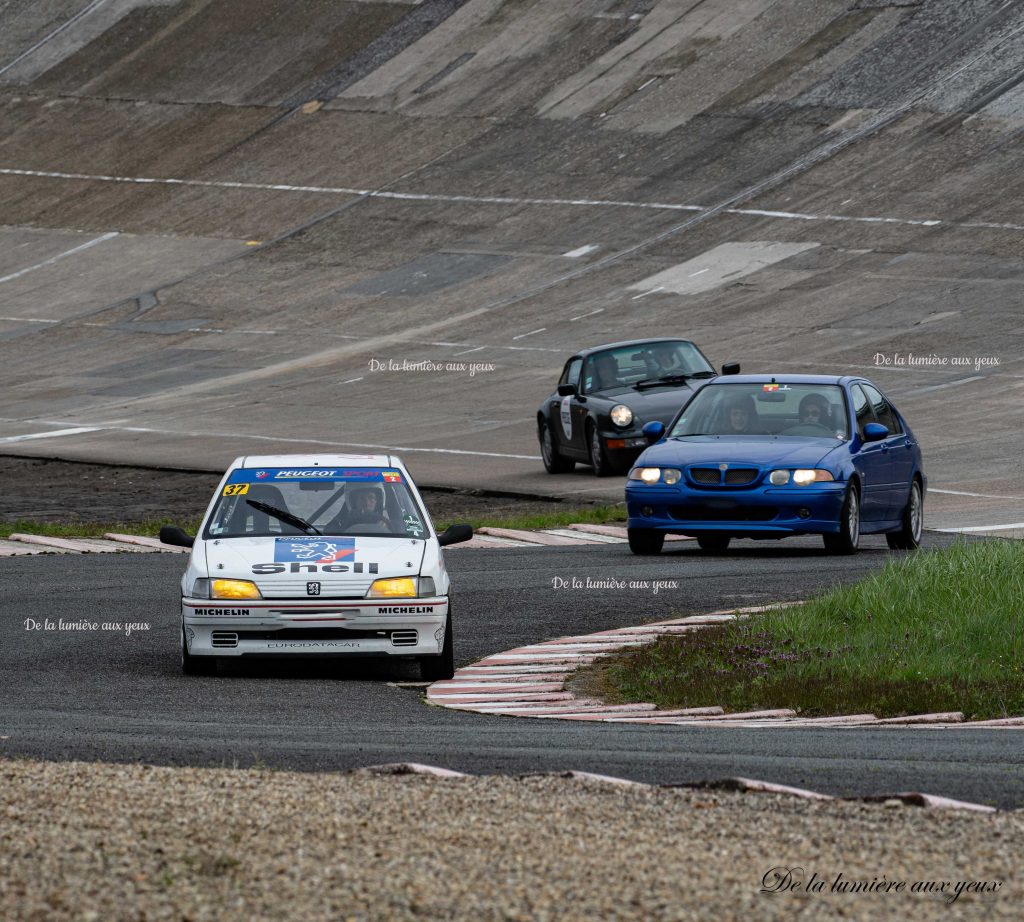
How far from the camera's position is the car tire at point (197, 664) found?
12.1 metres

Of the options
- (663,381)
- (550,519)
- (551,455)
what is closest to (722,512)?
(550,519)

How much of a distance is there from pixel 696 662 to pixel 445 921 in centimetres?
678

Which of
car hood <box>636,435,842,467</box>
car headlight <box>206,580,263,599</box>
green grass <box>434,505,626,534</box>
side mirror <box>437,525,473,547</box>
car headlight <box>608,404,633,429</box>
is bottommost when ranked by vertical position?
green grass <box>434,505,626,534</box>

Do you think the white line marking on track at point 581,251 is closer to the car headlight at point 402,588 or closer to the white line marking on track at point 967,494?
the white line marking on track at point 967,494

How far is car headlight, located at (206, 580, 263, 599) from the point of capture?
39.3 ft

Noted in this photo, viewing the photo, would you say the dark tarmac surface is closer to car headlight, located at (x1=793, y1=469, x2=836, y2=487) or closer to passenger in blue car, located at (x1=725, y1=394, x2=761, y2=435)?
passenger in blue car, located at (x1=725, y1=394, x2=761, y2=435)

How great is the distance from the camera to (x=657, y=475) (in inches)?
706

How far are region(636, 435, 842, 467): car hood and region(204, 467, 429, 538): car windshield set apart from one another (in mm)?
5020

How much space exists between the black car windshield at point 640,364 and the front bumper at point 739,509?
7.81 meters

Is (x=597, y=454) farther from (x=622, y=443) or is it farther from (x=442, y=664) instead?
(x=442, y=664)

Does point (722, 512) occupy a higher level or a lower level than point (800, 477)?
lower

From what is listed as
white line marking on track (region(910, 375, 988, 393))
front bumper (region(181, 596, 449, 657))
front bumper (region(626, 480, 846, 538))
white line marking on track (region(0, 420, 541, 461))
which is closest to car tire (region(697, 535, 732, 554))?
front bumper (region(626, 480, 846, 538))

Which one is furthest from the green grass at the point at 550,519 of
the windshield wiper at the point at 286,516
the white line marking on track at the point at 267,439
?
the windshield wiper at the point at 286,516

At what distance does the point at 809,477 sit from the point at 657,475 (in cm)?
136
